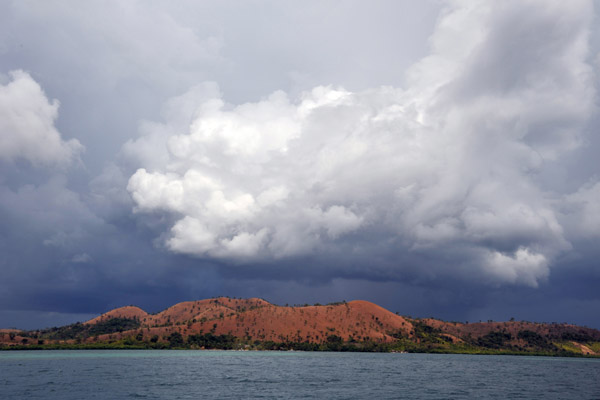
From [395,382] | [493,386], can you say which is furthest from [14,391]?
[493,386]

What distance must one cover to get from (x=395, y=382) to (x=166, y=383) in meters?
61.3

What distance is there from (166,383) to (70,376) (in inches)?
1424

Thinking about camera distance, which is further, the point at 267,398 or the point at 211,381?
the point at 211,381

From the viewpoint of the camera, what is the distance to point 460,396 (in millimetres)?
102375

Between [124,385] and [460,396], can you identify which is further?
[124,385]

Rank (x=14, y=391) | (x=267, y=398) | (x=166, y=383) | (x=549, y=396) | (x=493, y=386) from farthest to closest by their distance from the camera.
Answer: (x=493, y=386), (x=166, y=383), (x=549, y=396), (x=14, y=391), (x=267, y=398)

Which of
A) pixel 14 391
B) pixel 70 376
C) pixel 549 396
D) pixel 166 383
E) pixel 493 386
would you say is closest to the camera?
pixel 14 391

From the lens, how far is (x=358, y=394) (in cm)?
10100

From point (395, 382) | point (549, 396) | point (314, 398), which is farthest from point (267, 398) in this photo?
point (549, 396)

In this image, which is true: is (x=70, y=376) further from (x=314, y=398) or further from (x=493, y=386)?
(x=493, y=386)

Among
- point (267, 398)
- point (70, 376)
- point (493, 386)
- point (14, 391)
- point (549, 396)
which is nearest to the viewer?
point (267, 398)

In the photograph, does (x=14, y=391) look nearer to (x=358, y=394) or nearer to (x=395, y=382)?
(x=358, y=394)

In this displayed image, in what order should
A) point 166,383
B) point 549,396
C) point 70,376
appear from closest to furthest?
point 549,396 → point 166,383 → point 70,376

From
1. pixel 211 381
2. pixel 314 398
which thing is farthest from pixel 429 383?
A: pixel 211 381
